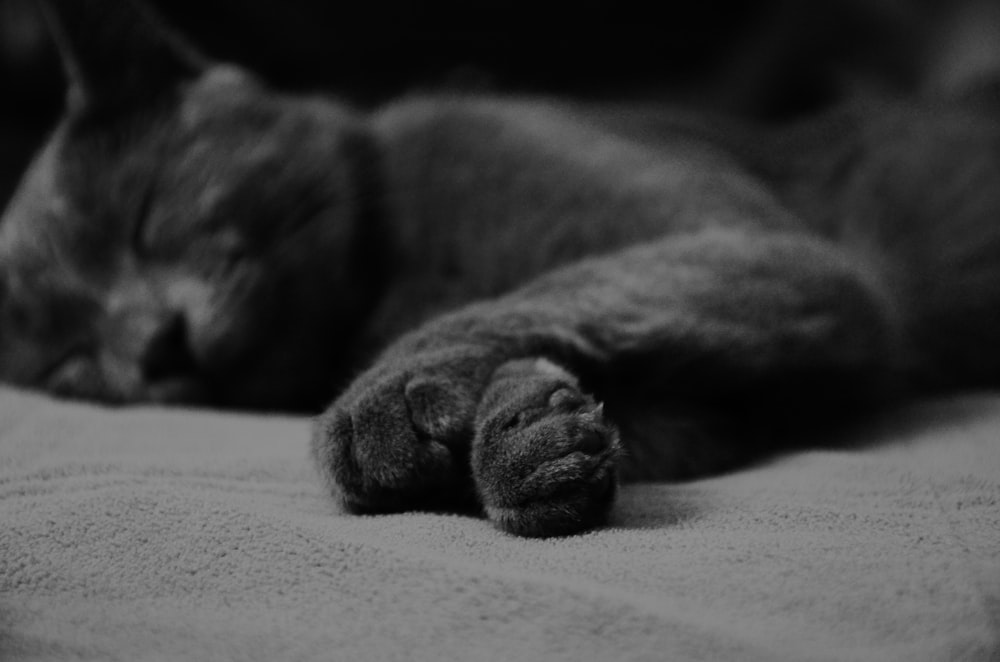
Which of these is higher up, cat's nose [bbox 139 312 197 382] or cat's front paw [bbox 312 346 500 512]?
cat's front paw [bbox 312 346 500 512]

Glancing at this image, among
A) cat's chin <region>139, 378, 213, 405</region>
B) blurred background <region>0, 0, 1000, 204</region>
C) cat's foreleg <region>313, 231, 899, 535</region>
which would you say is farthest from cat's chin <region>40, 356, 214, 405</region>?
blurred background <region>0, 0, 1000, 204</region>

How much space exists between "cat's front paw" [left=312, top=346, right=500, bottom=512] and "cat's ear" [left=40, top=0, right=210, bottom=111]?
0.82 m

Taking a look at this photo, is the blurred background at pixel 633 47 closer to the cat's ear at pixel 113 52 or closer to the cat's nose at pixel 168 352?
the cat's ear at pixel 113 52

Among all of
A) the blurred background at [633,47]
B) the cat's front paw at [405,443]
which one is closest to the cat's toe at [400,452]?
the cat's front paw at [405,443]

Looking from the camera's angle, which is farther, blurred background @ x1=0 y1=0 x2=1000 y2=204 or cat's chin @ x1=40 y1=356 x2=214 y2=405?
blurred background @ x1=0 y1=0 x2=1000 y2=204

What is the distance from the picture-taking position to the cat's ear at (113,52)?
1194 millimetres

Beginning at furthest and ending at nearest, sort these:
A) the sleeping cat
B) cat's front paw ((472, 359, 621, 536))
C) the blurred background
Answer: the blurred background < the sleeping cat < cat's front paw ((472, 359, 621, 536))

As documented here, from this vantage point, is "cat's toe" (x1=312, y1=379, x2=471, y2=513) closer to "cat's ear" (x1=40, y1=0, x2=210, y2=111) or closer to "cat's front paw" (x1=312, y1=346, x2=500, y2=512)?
"cat's front paw" (x1=312, y1=346, x2=500, y2=512)

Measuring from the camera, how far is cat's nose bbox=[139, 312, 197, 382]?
3.70 ft

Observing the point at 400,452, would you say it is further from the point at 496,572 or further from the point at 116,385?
the point at 116,385

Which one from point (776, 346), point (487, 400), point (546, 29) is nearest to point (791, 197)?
point (776, 346)

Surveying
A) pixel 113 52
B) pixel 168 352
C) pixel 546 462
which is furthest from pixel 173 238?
pixel 546 462

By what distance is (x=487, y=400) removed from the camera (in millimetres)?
678

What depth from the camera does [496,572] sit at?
51cm
